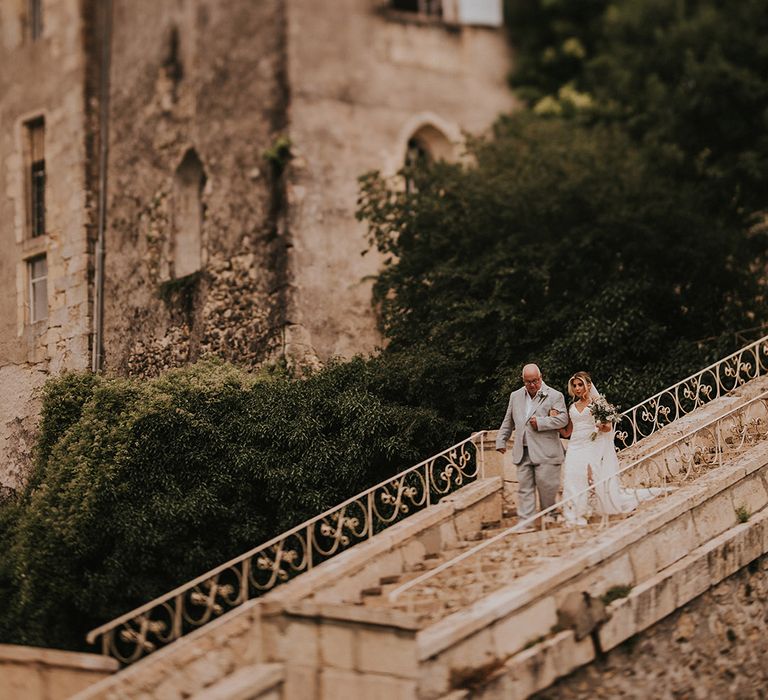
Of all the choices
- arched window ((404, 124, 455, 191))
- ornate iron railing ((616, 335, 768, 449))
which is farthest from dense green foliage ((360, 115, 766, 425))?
arched window ((404, 124, 455, 191))

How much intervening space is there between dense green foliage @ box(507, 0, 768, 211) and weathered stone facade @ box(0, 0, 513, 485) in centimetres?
173

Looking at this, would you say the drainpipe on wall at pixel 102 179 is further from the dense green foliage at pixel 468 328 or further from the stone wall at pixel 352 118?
the stone wall at pixel 352 118

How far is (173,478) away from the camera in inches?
563

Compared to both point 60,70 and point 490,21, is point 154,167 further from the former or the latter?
point 490,21

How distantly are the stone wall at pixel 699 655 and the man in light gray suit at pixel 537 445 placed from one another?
1.90 meters

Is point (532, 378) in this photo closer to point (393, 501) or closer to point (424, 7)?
point (393, 501)

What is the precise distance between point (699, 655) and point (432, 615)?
2649 millimetres

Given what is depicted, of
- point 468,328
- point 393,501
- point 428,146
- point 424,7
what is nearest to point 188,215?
point 428,146

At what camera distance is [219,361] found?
17438 mm

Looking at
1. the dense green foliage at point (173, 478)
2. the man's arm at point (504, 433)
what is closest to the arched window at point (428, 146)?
the dense green foliage at point (173, 478)

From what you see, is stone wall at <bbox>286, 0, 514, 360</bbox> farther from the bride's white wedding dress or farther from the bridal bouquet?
the bridal bouquet

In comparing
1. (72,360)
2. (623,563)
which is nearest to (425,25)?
(72,360)

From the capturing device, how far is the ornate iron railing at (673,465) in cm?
1064

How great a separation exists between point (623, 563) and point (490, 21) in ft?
45.5
